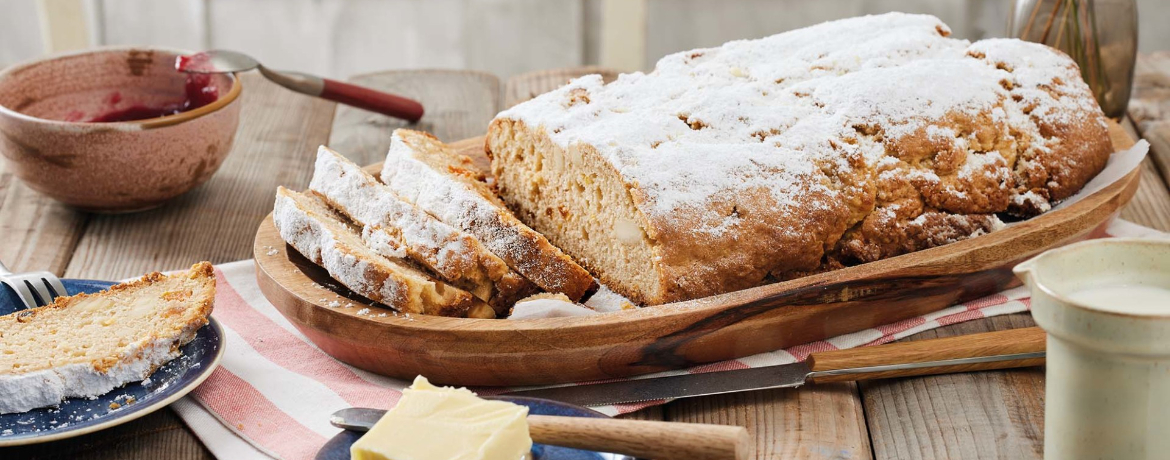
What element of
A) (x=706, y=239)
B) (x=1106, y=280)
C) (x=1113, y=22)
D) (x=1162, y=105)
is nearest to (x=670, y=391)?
(x=706, y=239)

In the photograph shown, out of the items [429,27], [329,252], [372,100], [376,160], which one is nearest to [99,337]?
[329,252]

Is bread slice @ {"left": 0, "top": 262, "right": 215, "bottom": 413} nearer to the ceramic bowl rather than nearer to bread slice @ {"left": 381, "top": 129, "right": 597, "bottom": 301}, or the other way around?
bread slice @ {"left": 381, "top": 129, "right": 597, "bottom": 301}

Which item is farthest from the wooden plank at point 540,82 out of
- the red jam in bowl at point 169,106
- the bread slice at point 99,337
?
the bread slice at point 99,337

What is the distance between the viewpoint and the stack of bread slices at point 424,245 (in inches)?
85.6

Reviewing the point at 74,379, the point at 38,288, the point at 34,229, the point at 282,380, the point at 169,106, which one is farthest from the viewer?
the point at 169,106

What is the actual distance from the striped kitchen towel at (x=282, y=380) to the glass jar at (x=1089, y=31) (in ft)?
3.87

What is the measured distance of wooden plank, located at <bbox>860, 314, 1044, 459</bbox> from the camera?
1904 millimetres

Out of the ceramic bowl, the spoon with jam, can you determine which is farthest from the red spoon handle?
the ceramic bowl

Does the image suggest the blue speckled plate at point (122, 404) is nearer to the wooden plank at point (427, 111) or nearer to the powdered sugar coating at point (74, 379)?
the powdered sugar coating at point (74, 379)

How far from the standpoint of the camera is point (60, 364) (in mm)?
1938

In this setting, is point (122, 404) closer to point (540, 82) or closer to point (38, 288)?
point (38, 288)

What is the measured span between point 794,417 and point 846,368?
151 mm

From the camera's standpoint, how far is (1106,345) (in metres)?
1.52

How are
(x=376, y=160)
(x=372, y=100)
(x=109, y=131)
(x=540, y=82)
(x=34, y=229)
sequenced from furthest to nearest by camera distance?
(x=540, y=82)
(x=372, y=100)
(x=376, y=160)
(x=34, y=229)
(x=109, y=131)
